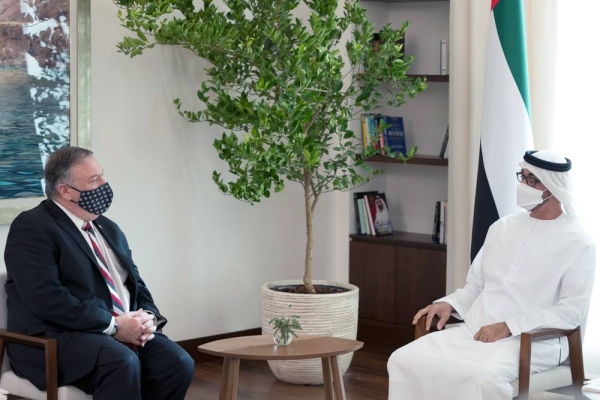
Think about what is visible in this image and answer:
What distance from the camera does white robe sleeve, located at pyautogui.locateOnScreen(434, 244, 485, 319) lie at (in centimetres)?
426

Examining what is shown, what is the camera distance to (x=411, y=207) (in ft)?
21.3

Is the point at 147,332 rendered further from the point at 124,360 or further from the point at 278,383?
the point at 278,383

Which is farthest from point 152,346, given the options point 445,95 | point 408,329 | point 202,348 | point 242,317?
point 445,95

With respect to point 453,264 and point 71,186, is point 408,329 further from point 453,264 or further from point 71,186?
point 71,186

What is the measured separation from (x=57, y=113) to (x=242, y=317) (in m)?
1.88

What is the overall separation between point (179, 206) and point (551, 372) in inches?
100

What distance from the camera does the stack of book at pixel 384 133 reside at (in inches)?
244

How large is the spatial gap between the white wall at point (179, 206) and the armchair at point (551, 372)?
2.45 metres

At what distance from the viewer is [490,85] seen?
16.4ft

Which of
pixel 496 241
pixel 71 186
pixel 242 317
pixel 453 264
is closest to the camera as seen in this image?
pixel 71 186

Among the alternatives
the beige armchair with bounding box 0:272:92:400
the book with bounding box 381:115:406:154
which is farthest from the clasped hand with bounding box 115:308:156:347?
the book with bounding box 381:115:406:154

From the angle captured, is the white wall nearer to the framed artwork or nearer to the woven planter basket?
the framed artwork

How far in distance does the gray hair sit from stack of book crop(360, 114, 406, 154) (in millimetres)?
2552

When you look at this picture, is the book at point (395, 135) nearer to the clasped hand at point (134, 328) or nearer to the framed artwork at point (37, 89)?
the framed artwork at point (37, 89)
